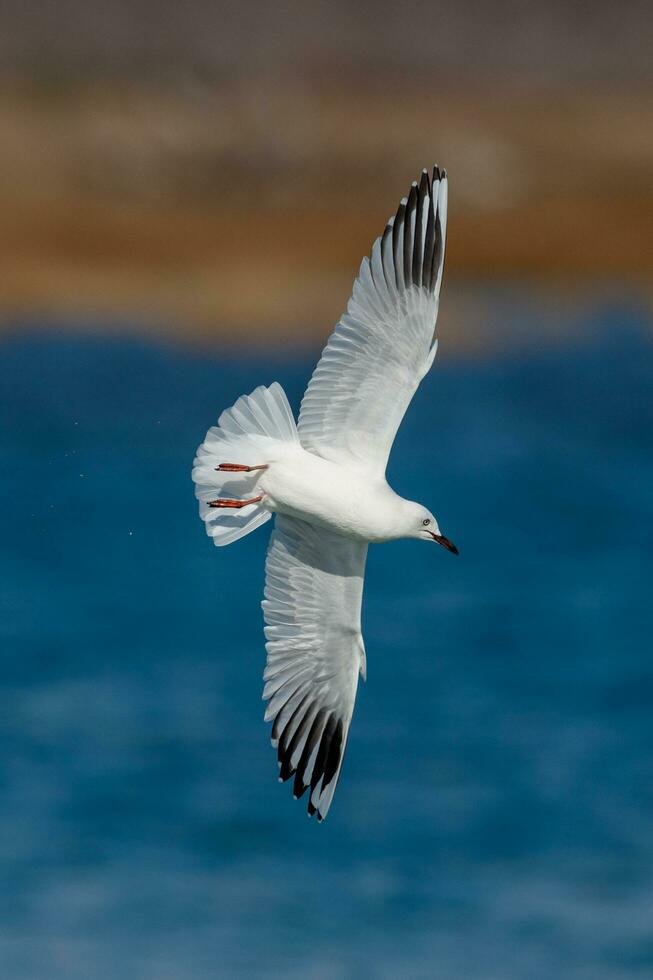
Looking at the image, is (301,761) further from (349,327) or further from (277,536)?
(349,327)

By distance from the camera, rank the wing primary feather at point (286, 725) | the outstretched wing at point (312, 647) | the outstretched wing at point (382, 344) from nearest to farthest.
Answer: the outstretched wing at point (382, 344) < the outstretched wing at point (312, 647) < the wing primary feather at point (286, 725)

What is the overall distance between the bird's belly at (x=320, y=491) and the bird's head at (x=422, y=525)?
0.10 m

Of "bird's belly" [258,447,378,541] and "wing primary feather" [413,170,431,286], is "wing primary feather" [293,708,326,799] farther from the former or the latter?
"wing primary feather" [413,170,431,286]

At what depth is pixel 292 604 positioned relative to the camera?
475 cm

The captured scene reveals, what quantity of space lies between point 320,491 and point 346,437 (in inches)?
6.9

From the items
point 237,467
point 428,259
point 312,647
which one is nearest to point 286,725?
point 312,647

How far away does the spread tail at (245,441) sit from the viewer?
175 inches

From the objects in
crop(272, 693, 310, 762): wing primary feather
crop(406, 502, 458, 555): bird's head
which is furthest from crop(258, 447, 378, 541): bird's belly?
crop(272, 693, 310, 762): wing primary feather

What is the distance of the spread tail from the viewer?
443 centimetres

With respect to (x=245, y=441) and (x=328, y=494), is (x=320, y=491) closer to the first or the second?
(x=328, y=494)

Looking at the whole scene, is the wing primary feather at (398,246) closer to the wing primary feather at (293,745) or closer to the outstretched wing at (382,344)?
the outstretched wing at (382,344)

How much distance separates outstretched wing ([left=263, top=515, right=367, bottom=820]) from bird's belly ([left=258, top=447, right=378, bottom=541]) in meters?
0.20

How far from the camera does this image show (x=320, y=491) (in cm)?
441

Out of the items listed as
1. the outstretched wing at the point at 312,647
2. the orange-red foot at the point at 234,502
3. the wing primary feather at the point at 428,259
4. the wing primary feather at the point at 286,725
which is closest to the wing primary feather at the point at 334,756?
the outstretched wing at the point at 312,647
